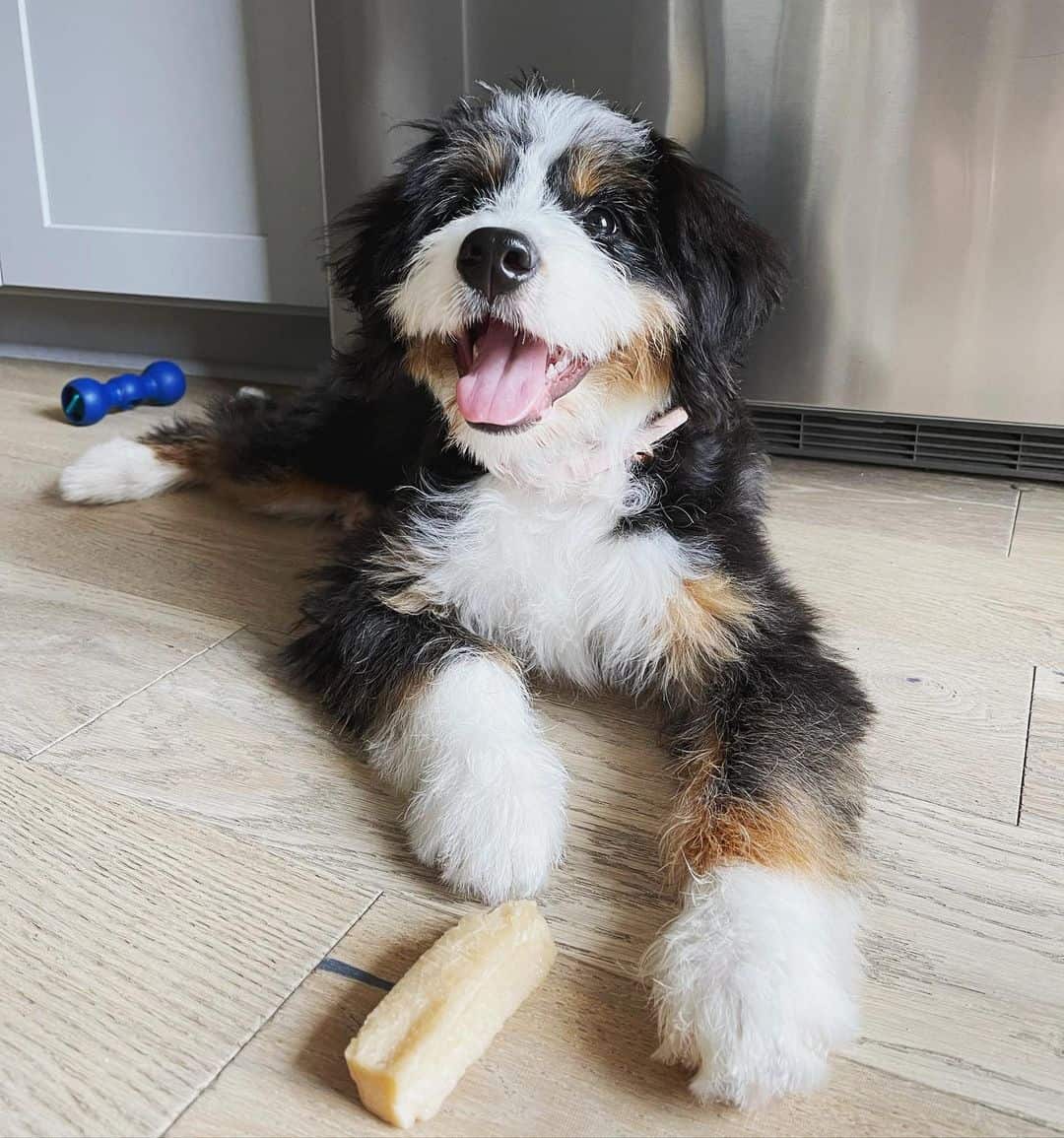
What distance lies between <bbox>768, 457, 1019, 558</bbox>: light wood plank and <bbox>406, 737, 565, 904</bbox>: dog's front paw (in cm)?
105

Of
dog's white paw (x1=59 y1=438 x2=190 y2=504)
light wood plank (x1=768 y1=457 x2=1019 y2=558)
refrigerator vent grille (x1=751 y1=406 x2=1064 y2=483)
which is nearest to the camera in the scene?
light wood plank (x1=768 y1=457 x2=1019 y2=558)

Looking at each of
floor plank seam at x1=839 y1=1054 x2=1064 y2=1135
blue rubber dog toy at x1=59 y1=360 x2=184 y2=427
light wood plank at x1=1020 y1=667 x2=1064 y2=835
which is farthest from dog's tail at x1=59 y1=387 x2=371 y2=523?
floor plank seam at x1=839 y1=1054 x2=1064 y2=1135

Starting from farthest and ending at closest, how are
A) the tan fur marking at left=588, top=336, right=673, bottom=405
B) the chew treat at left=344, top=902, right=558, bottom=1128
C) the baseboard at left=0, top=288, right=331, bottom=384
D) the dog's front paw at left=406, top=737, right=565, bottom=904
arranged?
the baseboard at left=0, top=288, right=331, bottom=384 → the tan fur marking at left=588, top=336, right=673, bottom=405 → the dog's front paw at left=406, top=737, right=565, bottom=904 → the chew treat at left=344, top=902, right=558, bottom=1128

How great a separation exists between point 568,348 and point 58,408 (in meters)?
1.92

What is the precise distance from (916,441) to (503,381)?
1.29 metres

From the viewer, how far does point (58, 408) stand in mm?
2756

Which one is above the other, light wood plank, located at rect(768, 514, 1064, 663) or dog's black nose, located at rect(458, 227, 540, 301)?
dog's black nose, located at rect(458, 227, 540, 301)

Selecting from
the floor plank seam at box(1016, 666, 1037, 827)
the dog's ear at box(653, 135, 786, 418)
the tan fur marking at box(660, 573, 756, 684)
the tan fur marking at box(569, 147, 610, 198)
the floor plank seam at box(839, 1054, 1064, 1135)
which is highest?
the tan fur marking at box(569, 147, 610, 198)

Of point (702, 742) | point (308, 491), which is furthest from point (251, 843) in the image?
point (308, 491)

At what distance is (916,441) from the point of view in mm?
2307

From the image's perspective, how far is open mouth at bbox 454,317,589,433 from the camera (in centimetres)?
131

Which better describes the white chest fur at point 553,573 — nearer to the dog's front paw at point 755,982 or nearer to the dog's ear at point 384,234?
the dog's ear at point 384,234

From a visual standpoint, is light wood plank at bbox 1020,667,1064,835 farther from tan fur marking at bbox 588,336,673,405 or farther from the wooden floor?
tan fur marking at bbox 588,336,673,405

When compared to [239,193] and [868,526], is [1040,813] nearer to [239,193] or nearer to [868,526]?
[868,526]
